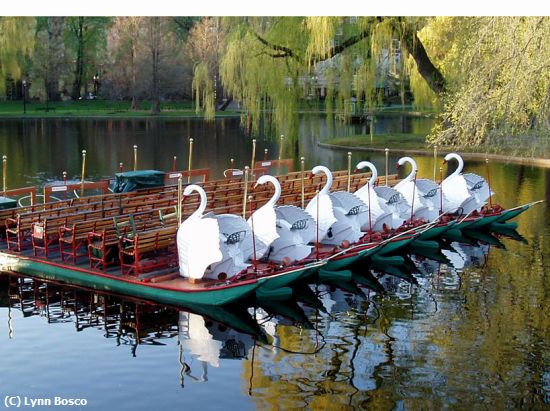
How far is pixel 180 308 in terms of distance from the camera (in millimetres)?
18984

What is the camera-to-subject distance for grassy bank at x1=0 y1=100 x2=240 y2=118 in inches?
2872

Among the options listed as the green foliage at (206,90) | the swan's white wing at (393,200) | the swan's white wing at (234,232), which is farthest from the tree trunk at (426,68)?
the swan's white wing at (234,232)

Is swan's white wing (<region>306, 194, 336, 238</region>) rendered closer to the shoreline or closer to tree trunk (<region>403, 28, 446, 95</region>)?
the shoreline

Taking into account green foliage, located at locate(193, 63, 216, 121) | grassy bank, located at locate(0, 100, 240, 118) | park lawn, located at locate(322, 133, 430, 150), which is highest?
green foliage, located at locate(193, 63, 216, 121)

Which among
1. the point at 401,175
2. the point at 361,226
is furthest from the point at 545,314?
the point at 401,175

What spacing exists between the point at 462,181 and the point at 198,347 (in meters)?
13.5

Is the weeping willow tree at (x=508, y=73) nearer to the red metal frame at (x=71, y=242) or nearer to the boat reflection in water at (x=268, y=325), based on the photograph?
the boat reflection in water at (x=268, y=325)

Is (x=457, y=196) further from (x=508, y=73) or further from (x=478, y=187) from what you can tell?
(x=508, y=73)

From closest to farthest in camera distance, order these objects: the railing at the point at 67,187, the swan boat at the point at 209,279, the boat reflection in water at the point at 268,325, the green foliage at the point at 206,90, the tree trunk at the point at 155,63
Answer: the boat reflection in water at the point at 268,325
the swan boat at the point at 209,279
the railing at the point at 67,187
the green foliage at the point at 206,90
the tree trunk at the point at 155,63

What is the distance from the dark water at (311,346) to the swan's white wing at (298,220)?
138 centimetres

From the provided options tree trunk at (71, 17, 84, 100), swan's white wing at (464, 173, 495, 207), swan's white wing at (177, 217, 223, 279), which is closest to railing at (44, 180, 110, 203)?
swan's white wing at (177, 217, 223, 279)

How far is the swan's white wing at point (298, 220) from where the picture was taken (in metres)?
21.4

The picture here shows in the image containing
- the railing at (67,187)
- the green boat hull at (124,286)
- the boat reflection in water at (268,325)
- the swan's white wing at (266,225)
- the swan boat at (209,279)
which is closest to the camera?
the boat reflection in water at (268,325)

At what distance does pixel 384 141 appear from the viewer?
51594 mm
